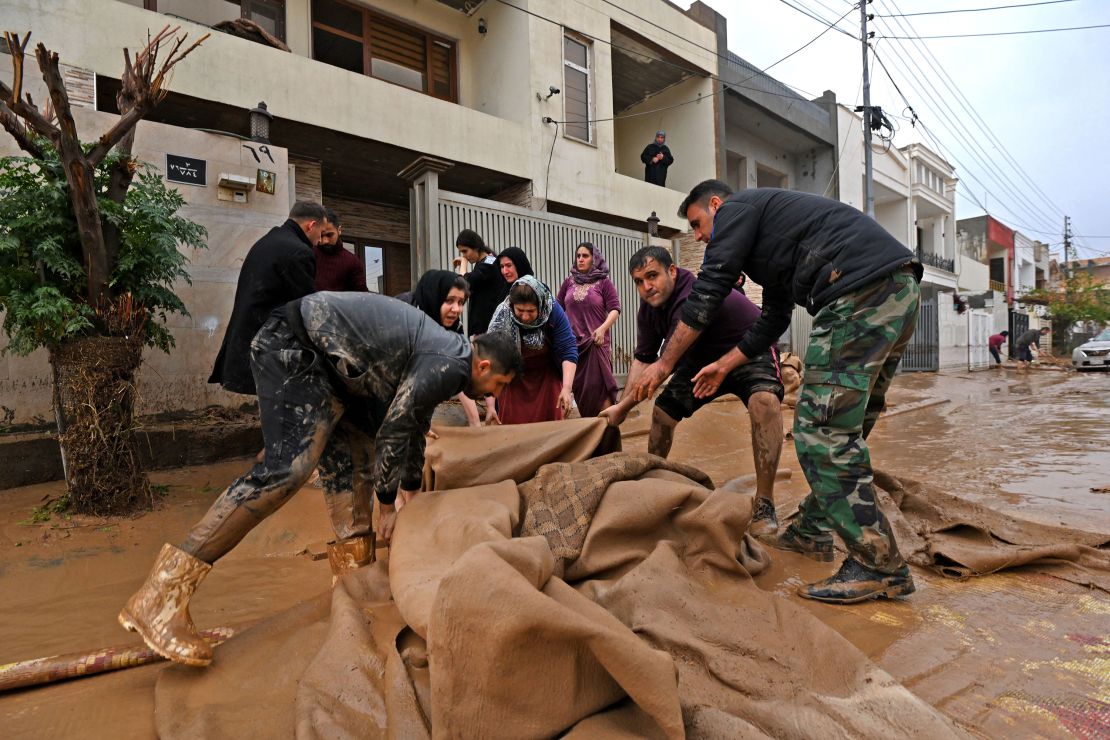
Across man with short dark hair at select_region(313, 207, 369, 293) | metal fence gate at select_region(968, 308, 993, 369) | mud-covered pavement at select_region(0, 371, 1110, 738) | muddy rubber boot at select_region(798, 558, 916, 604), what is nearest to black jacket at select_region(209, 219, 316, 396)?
man with short dark hair at select_region(313, 207, 369, 293)

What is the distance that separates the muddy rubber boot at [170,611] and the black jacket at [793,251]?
6.58ft

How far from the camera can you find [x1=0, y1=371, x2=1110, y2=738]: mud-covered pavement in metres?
1.43

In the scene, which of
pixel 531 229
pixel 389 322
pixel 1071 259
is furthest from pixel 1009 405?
pixel 1071 259

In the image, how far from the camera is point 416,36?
8.80 meters

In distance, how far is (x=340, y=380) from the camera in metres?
2.10

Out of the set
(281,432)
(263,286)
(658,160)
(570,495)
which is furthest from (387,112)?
(570,495)

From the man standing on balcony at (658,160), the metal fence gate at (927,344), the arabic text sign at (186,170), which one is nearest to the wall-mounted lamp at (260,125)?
the arabic text sign at (186,170)

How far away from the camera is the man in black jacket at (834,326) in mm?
2027

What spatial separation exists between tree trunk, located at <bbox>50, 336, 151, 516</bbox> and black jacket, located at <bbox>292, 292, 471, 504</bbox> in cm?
198

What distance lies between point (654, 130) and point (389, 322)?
39.2 feet

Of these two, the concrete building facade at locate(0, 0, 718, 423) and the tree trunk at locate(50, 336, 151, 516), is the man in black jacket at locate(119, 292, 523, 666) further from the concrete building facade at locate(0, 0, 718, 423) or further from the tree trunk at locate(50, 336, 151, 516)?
the concrete building facade at locate(0, 0, 718, 423)

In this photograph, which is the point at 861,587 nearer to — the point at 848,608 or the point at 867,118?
the point at 848,608

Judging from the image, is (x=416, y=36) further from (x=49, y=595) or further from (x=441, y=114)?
(x=49, y=595)

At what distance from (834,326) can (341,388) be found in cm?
186
